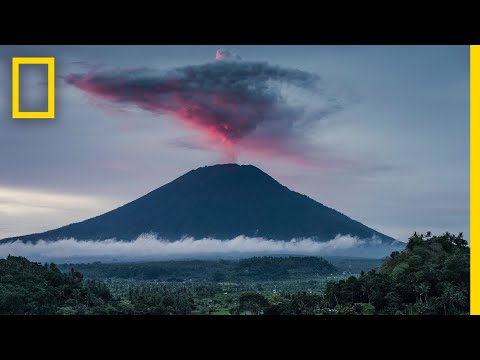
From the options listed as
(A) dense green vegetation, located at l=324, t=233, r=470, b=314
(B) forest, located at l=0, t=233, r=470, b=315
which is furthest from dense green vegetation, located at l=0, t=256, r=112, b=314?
(A) dense green vegetation, located at l=324, t=233, r=470, b=314

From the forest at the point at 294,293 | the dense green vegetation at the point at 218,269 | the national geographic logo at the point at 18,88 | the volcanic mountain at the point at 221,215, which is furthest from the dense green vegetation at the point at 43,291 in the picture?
→ the volcanic mountain at the point at 221,215

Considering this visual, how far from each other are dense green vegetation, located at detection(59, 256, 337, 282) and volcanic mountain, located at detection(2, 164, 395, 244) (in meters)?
2.64

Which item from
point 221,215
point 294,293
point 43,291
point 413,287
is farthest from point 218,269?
point 413,287

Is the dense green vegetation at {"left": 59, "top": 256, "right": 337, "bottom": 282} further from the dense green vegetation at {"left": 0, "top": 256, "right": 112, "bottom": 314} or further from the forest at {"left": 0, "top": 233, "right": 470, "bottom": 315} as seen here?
the dense green vegetation at {"left": 0, "top": 256, "right": 112, "bottom": 314}

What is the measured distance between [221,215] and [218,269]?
6.41m

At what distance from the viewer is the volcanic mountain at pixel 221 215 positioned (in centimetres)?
2631

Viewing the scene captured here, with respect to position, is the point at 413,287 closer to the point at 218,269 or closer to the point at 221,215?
the point at 218,269

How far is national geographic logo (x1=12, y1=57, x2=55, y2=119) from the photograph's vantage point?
5699 millimetres

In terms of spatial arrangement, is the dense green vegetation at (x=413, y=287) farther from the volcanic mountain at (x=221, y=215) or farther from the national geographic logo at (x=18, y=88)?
the volcanic mountain at (x=221, y=215)

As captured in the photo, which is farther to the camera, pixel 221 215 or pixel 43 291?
pixel 221 215

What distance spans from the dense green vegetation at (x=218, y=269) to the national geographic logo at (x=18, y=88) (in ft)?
52.1

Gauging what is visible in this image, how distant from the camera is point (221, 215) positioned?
94.5 ft

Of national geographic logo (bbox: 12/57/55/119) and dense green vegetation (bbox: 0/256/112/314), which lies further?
dense green vegetation (bbox: 0/256/112/314)
